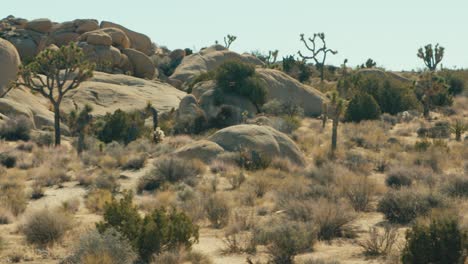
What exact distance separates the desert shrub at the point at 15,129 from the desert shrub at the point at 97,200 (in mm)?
14971

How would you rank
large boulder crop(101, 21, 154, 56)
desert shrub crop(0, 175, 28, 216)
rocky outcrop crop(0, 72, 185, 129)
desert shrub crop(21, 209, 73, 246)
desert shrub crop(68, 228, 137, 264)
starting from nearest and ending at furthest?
1. desert shrub crop(68, 228, 137, 264)
2. desert shrub crop(21, 209, 73, 246)
3. desert shrub crop(0, 175, 28, 216)
4. rocky outcrop crop(0, 72, 185, 129)
5. large boulder crop(101, 21, 154, 56)

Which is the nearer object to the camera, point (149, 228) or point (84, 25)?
point (149, 228)

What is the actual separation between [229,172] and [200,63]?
128 feet

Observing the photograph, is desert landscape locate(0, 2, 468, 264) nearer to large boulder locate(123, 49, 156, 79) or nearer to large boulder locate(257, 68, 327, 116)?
large boulder locate(257, 68, 327, 116)

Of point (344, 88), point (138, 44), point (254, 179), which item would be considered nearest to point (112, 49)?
point (138, 44)

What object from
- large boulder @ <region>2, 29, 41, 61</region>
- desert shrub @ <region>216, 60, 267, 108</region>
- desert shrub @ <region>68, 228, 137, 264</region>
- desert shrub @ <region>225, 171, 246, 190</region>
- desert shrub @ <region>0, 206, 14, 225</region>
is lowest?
desert shrub @ <region>0, 206, 14, 225</region>

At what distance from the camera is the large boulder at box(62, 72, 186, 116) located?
38.6 meters

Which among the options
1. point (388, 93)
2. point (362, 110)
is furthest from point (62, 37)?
point (362, 110)

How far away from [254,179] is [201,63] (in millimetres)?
40980

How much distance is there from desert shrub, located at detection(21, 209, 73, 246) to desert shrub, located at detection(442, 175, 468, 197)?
8916mm

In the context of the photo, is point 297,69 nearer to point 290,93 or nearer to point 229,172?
point 290,93

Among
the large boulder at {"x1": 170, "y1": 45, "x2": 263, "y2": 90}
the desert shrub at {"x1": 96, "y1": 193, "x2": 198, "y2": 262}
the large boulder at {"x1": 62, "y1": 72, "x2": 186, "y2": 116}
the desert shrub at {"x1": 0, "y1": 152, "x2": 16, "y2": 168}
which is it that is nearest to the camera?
the desert shrub at {"x1": 96, "y1": 193, "x2": 198, "y2": 262}

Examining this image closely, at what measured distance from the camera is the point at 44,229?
11375 mm

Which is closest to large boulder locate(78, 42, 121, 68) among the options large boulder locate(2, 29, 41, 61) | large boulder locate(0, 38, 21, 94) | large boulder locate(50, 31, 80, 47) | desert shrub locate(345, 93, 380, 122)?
large boulder locate(50, 31, 80, 47)
